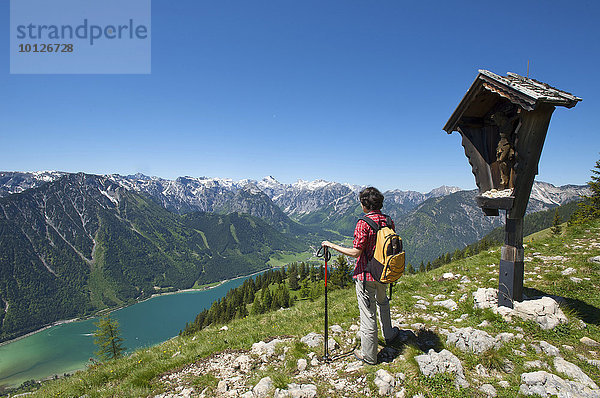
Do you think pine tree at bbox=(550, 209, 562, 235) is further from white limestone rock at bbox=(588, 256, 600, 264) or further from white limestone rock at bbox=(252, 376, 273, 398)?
white limestone rock at bbox=(252, 376, 273, 398)

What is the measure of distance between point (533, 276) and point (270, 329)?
33.6 feet

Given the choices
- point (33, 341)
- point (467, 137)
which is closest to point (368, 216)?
point (467, 137)

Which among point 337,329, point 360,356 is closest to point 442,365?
point 360,356

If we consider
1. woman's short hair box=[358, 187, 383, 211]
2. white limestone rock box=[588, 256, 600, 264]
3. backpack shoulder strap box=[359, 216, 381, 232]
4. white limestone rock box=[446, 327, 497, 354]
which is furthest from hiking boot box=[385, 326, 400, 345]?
white limestone rock box=[588, 256, 600, 264]

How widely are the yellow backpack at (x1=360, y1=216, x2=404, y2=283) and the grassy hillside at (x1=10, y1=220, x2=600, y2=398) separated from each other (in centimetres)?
198

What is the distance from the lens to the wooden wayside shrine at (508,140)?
7141mm

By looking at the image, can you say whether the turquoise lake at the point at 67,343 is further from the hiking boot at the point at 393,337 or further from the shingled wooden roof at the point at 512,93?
the shingled wooden roof at the point at 512,93

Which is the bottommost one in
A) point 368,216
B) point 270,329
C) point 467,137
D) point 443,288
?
point 270,329

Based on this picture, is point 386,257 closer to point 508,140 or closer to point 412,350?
point 412,350

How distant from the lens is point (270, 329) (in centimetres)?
956

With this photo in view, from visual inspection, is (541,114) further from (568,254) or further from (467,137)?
(568,254)

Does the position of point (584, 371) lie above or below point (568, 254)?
below

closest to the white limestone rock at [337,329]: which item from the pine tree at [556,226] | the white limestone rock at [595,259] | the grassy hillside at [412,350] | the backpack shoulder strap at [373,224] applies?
the grassy hillside at [412,350]

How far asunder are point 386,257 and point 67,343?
223m
